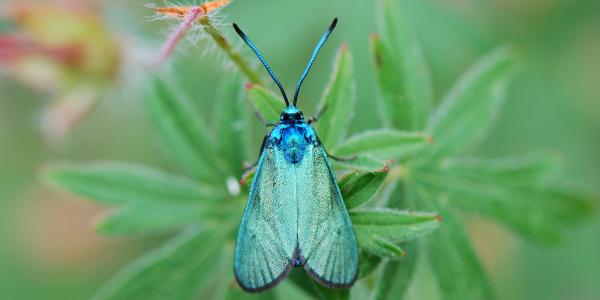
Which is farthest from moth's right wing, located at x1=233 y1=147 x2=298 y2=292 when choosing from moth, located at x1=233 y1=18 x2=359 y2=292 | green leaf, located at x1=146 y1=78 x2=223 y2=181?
green leaf, located at x1=146 y1=78 x2=223 y2=181

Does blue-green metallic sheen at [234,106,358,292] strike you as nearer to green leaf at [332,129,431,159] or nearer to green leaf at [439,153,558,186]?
green leaf at [332,129,431,159]

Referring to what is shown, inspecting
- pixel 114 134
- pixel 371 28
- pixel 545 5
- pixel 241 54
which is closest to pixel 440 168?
pixel 241 54

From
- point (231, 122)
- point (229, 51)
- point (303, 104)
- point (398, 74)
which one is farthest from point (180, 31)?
point (303, 104)

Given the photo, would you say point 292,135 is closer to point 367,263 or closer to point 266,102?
point 266,102

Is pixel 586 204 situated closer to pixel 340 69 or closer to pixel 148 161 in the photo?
pixel 340 69

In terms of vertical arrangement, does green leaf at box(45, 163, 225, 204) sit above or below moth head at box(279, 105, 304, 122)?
below

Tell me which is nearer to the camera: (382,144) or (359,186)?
(359,186)
